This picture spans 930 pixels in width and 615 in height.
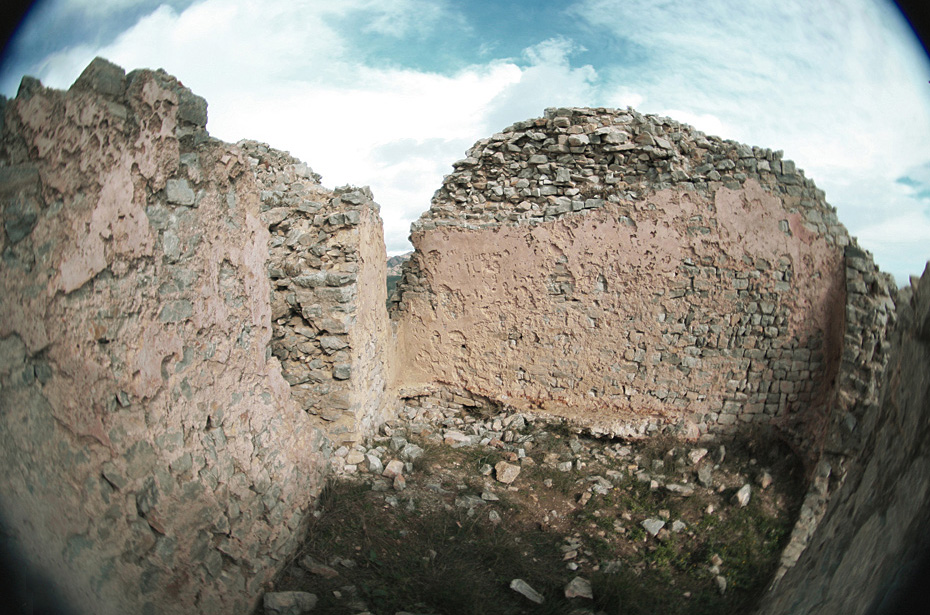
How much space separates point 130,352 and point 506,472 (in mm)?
3234

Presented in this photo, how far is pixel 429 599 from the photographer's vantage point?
2.93 metres

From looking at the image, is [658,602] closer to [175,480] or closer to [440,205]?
[175,480]

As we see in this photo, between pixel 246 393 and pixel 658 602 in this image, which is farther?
pixel 658 602

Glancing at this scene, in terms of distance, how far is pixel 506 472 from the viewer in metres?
4.57

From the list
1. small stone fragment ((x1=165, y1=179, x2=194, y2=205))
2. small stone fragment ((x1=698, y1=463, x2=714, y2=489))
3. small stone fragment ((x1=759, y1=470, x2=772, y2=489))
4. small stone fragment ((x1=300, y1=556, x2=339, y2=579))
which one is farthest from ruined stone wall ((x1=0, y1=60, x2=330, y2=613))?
small stone fragment ((x1=759, y1=470, x2=772, y2=489))

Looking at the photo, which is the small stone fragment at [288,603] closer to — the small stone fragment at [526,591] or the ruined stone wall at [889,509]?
the small stone fragment at [526,591]

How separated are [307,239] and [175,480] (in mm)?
2571

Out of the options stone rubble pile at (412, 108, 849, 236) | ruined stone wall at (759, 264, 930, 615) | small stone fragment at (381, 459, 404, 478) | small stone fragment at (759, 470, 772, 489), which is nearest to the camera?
ruined stone wall at (759, 264, 930, 615)

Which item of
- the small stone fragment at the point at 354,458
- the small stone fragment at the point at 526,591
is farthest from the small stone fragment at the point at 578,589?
the small stone fragment at the point at 354,458

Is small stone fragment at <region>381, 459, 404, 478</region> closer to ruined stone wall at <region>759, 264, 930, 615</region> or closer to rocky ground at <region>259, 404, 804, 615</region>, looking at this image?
rocky ground at <region>259, 404, 804, 615</region>

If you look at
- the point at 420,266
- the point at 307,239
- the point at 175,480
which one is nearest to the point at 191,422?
the point at 175,480

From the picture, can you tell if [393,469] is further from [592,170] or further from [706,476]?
[592,170]

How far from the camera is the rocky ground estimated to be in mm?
3051

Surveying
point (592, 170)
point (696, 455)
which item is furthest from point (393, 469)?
point (592, 170)
